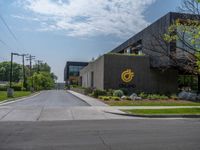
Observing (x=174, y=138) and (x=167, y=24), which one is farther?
(x=167, y=24)

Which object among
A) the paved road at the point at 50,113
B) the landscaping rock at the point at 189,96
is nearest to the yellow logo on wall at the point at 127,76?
the landscaping rock at the point at 189,96

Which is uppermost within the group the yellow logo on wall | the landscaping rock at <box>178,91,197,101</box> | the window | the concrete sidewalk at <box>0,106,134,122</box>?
the window

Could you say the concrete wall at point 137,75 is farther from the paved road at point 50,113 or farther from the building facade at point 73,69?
the building facade at point 73,69

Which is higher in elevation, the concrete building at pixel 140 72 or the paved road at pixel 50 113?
the concrete building at pixel 140 72

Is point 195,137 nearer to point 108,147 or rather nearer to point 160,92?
point 108,147

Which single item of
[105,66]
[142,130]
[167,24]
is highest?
[167,24]

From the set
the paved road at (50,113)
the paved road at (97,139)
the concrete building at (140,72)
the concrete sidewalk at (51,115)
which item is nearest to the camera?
the paved road at (97,139)

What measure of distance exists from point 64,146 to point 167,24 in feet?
89.3

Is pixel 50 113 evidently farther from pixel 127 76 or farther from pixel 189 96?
pixel 127 76

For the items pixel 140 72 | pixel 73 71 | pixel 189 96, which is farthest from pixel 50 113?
pixel 73 71

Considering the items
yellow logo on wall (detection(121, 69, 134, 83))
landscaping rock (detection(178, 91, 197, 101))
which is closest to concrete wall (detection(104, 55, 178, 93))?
yellow logo on wall (detection(121, 69, 134, 83))

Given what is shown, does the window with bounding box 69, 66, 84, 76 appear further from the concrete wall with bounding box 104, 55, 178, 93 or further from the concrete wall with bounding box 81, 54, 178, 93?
the concrete wall with bounding box 104, 55, 178, 93

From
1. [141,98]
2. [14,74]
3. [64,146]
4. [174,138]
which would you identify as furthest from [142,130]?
[14,74]

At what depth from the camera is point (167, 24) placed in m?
33.8
